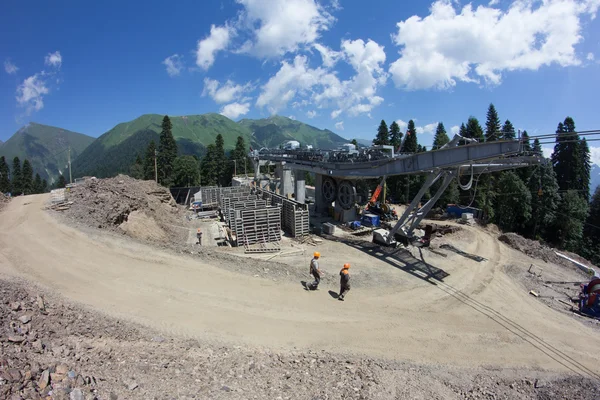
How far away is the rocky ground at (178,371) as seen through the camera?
5.56m

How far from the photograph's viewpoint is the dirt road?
9258 mm

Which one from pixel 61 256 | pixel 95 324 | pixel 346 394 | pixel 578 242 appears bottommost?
pixel 578 242

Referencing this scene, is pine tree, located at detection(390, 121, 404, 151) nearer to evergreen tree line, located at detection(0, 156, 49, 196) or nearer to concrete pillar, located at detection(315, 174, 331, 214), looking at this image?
concrete pillar, located at detection(315, 174, 331, 214)

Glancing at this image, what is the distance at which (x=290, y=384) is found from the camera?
6961 millimetres

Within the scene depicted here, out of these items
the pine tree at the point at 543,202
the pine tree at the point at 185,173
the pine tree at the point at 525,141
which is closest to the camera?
the pine tree at the point at 525,141

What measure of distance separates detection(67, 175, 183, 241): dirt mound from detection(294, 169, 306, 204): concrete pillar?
1336 cm

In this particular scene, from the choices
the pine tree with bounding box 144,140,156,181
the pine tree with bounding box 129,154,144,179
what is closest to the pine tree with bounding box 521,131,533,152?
the pine tree with bounding box 144,140,156,181

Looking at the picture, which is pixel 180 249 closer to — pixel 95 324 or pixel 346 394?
pixel 95 324

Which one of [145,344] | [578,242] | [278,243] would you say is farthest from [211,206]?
[578,242]

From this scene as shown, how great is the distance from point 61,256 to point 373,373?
1276 centimetres

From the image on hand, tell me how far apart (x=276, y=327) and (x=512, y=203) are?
4054 cm

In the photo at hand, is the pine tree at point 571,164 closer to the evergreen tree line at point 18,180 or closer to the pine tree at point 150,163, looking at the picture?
the pine tree at point 150,163

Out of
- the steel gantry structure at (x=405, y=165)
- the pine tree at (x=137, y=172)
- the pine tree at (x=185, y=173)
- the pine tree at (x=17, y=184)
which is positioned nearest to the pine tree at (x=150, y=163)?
the pine tree at (x=185, y=173)

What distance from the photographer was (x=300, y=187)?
117 feet
